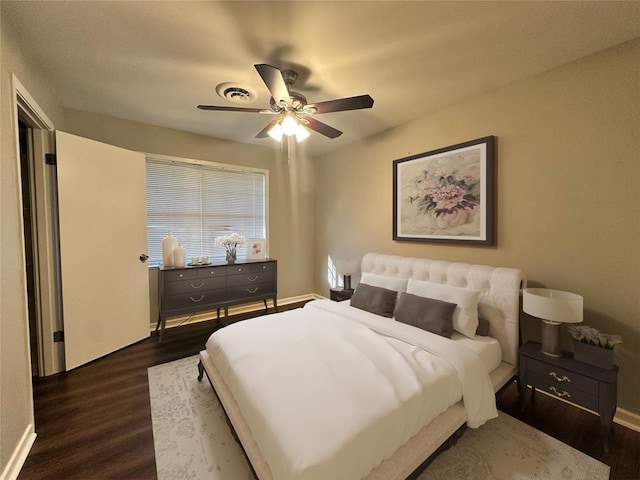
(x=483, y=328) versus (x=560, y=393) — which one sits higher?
(x=483, y=328)

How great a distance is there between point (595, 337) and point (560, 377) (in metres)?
0.37

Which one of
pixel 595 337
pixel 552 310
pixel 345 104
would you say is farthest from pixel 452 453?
pixel 345 104

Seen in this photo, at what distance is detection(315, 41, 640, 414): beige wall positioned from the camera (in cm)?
185

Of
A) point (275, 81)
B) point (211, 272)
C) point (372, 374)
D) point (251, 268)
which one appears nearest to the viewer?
point (372, 374)

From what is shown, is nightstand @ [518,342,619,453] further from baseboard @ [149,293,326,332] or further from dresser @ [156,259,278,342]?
baseboard @ [149,293,326,332]

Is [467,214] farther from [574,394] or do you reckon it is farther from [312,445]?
[312,445]

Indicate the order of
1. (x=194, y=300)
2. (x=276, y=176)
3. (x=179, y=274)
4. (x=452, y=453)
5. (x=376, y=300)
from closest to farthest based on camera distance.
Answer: (x=452, y=453) → (x=376, y=300) → (x=179, y=274) → (x=194, y=300) → (x=276, y=176)

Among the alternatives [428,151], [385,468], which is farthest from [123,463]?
[428,151]

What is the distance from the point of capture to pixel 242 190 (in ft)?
13.9

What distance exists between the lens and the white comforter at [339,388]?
1123 millimetres

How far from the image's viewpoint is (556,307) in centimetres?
181

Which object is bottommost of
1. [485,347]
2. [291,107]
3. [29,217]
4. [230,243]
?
[485,347]

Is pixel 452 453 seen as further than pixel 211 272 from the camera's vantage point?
No

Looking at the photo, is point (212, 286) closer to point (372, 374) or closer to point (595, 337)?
point (372, 374)
